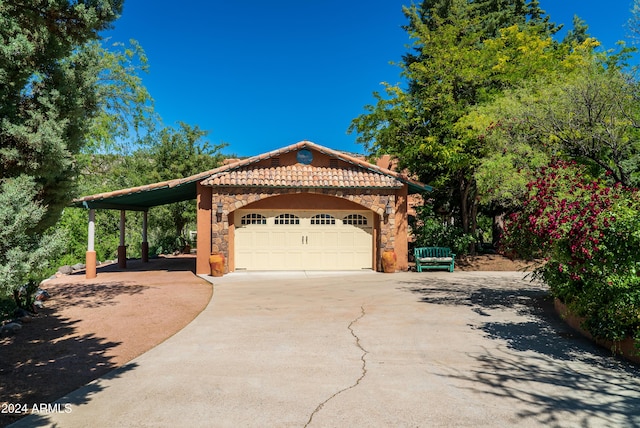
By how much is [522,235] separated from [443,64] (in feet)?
36.3

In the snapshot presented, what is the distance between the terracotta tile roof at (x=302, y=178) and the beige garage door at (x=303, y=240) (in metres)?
1.33

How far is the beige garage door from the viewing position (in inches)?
579

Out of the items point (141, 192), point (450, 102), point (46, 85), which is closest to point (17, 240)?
point (46, 85)

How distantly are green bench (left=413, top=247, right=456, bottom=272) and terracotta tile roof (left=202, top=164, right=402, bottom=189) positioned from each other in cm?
302

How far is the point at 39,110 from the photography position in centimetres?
544

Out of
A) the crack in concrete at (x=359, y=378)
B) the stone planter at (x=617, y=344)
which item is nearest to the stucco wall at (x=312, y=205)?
the crack in concrete at (x=359, y=378)

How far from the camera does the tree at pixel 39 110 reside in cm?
452

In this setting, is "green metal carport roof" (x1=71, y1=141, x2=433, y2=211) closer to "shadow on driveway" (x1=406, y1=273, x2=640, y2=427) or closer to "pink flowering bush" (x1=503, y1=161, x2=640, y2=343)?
"shadow on driveway" (x1=406, y1=273, x2=640, y2=427)

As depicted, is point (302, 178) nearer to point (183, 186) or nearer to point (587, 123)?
point (183, 186)

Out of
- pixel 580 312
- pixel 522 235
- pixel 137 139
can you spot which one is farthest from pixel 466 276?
pixel 137 139

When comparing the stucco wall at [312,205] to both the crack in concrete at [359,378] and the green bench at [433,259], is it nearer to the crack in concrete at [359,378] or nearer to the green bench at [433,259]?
the green bench at [433,259]

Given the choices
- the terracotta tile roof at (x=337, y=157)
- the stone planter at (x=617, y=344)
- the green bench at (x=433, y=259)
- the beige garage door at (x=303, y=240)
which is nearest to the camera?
the stone planter at (x=617, y=344)

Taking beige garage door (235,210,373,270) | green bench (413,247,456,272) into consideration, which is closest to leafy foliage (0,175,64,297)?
beige garage door (235,210,373,270)

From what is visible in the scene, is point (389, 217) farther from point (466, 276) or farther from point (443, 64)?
point (443, 64)
